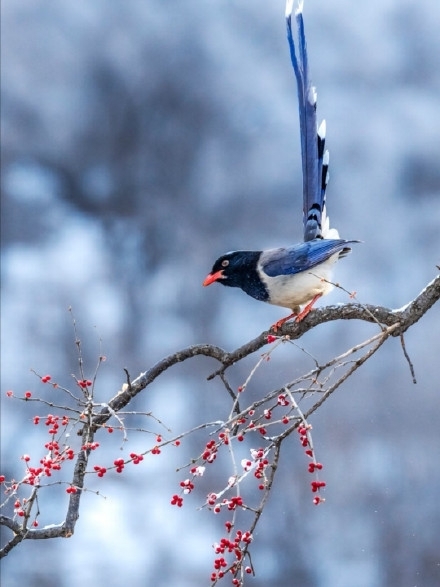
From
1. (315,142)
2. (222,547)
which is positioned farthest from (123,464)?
(315,142)

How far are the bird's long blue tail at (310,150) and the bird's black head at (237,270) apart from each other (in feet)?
0.41

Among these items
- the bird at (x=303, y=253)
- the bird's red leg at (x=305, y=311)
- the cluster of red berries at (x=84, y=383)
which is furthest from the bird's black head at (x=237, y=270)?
the cluster of red berries at (x=84, y=383)

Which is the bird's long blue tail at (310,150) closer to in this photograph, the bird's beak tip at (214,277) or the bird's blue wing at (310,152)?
the bird's blue wing at (310,152)

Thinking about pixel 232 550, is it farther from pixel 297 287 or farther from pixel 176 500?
pixel 297 287

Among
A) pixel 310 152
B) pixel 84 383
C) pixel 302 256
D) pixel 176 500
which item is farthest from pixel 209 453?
pixel 310 152

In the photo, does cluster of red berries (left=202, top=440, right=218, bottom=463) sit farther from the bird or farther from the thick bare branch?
the bird

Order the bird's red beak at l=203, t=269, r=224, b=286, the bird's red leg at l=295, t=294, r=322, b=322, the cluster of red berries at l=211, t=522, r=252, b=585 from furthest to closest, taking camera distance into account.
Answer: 1. the bird's red beak at l=203, t=269, r=224, b=286
2. the bird's red leg at l=295, t=294, r=322, b=322
3. the cluster of red berries at l=211, t=522, r=252, b=585

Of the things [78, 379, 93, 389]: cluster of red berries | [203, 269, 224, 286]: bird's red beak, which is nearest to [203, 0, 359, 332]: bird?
[203, 269, 224, 286]: bird's red beak

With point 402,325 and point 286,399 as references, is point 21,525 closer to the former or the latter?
point 286,399

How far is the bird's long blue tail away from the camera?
4.82ft

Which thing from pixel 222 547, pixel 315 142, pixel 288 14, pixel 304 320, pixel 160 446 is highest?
pixel 288 14

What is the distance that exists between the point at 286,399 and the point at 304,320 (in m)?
0.36

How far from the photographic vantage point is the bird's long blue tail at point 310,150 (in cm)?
147

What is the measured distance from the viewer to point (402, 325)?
1200 millimetres
